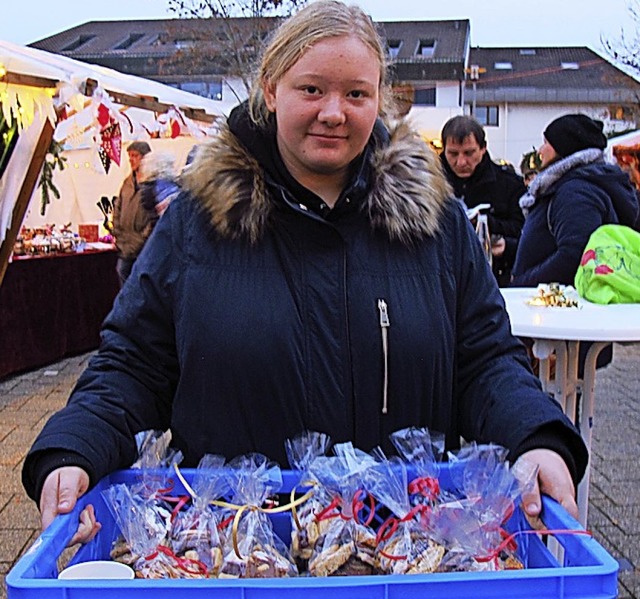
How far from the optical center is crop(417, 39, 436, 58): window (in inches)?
1335

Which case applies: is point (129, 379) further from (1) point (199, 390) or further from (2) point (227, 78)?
(2) point (227, 78)

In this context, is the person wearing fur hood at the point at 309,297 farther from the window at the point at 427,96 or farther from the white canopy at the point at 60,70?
the window at the point at 427,96

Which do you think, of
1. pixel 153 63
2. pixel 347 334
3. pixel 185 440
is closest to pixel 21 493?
pixel 185 440

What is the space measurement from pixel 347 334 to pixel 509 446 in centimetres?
38

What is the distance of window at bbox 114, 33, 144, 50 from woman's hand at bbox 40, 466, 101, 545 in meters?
36.3

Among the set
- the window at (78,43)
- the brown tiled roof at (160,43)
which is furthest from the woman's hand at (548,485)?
the window at (78,43)

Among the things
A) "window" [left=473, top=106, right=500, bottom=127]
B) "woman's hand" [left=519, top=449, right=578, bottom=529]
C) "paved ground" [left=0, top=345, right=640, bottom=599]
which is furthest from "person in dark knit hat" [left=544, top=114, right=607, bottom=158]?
"window" [left=473, top=106, right=500, bottom=127]

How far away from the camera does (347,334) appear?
1.60 metres

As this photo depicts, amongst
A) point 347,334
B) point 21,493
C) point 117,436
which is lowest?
point 21,493

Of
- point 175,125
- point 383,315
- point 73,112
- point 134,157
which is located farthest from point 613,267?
point 175,125

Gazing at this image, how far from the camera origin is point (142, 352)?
1.65 metres

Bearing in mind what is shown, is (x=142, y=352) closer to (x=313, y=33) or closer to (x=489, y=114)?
(x=313, y=33)

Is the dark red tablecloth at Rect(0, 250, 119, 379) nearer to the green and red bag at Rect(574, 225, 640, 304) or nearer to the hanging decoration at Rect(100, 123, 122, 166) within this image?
the hanging decoration at Rect(100, 123, 122, 166)

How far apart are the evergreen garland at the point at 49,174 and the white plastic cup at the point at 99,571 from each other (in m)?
7.92
